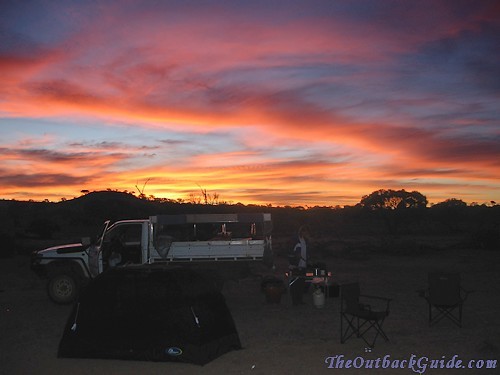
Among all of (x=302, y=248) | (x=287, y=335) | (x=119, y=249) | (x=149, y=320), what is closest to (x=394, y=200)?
(x=302, y=248)

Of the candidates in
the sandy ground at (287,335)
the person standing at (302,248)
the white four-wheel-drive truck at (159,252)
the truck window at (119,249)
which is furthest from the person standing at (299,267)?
the truck window at (119,249)

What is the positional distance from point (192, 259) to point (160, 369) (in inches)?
212

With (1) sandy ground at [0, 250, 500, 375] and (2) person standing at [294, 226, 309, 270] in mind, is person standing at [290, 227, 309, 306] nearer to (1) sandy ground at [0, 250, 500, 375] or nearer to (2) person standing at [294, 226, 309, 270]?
(2) person standing at [294, 226, 309, 270]

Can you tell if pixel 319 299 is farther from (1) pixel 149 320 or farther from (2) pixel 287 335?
(1) pixel 149 320

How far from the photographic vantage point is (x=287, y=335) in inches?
357

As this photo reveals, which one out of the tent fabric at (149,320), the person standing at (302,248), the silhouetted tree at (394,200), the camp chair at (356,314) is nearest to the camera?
the tent fabric at (149,320)

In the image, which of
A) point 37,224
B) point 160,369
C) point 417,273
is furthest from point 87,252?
point 37,224

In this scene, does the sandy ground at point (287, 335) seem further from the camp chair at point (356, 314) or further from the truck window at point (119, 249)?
the truck window at point (119, 249)

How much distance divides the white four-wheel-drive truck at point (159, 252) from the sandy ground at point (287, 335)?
2.48 ft

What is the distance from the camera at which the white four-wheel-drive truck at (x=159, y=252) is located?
494 inches

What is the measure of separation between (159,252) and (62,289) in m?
2.59

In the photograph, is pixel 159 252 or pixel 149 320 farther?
pixel 159 252

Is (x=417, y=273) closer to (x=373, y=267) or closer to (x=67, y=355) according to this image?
(x=373, y=267)

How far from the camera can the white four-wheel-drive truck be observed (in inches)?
494
